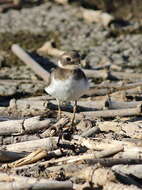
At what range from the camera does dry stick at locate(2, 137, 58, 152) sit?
8.68m

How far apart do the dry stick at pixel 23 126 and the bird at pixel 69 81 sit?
76cm

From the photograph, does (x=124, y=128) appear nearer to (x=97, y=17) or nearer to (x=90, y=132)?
(x=90, y=132)

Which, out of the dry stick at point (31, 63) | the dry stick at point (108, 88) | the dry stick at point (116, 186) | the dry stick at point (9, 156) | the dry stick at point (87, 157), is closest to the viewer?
the dry stick at point (116, 186)

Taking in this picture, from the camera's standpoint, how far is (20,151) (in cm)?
877

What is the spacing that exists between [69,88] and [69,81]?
0.11 m

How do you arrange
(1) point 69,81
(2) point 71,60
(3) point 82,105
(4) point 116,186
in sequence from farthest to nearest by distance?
(3) point 82,105 < (2) point 71,60 < (1) point 69,81 < (4) point 116,186

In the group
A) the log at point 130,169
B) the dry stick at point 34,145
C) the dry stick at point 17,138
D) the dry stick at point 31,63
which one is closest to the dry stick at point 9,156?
the dry stick at point 34,145

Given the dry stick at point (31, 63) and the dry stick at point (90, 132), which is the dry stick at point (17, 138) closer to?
the dry stick at point (90, 132)

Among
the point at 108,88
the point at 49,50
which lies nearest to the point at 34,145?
the point at 108,88

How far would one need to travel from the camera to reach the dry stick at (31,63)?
13994 mm

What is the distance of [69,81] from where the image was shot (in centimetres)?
991

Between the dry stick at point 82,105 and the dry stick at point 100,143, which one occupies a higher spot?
the dry stick at point 82,105

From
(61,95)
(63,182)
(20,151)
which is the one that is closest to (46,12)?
(61,95)

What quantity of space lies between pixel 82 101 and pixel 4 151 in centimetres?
353
